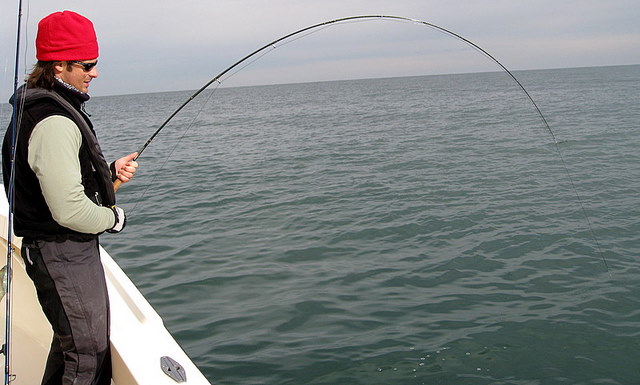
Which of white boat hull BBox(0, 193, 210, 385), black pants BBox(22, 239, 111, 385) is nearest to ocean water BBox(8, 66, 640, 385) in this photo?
white boat hull BBox(0, 193, 210, 385)

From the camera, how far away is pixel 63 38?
2.21 metres

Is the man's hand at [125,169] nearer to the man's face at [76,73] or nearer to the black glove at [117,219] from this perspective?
the black glove at [117,219]

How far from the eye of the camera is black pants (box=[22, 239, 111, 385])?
2.29m

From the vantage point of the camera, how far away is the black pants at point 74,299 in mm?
2291

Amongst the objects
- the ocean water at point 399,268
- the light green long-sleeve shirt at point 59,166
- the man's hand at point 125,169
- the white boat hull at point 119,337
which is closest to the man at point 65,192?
the light green long-sleeve shirt at point 59,166

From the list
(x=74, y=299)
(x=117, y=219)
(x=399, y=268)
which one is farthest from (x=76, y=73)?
(x=399, y=268)

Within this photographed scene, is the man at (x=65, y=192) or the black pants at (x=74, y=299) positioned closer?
the man at (x=65, y=192)

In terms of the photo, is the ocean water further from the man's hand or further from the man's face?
the man's face

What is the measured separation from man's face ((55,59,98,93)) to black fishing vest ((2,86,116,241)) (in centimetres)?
7

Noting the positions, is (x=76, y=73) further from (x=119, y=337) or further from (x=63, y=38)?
(x=119, y=337)

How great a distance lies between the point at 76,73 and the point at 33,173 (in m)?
0.44

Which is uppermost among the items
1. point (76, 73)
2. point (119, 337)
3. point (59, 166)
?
point (76, 73)

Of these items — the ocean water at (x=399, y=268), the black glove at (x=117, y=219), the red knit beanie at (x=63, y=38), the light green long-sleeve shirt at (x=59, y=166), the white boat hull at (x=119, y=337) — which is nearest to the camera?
the light green long-sleeve shirt at (x=59, y=166)

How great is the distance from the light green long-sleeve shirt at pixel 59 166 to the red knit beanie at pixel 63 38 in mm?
293
